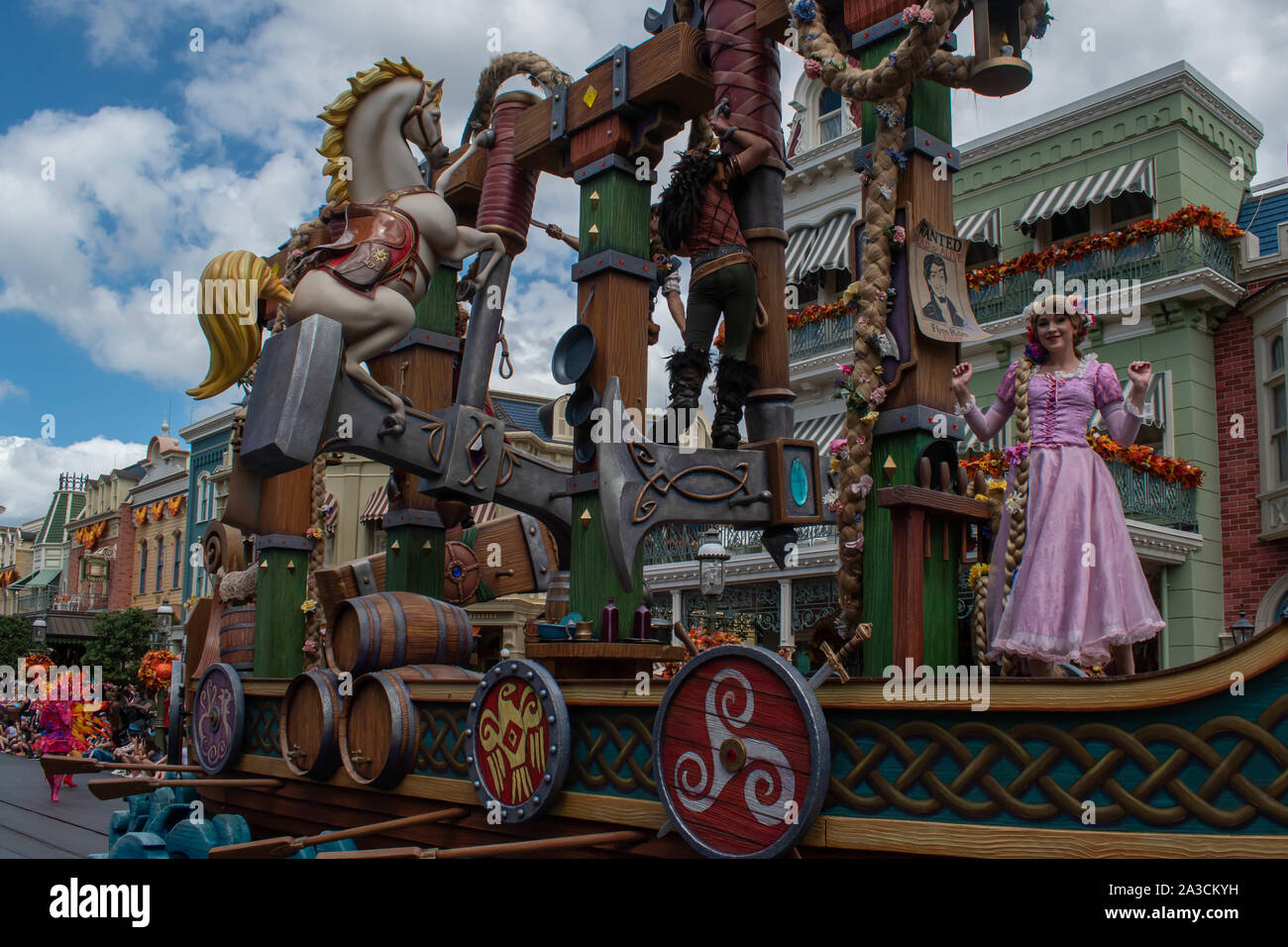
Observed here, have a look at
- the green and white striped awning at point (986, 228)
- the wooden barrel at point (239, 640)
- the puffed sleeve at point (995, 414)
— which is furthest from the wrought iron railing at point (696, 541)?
the puffed sleeve at point (995, 414)

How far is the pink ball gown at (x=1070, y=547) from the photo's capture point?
3.99 meters

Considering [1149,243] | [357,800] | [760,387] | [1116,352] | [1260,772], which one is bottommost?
[357,800]

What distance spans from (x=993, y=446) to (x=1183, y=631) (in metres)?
3.13

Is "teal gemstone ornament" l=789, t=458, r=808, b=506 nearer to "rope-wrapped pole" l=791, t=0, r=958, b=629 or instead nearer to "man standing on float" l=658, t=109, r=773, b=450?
"man standing on float" l=658, t=109, r=773, b=450

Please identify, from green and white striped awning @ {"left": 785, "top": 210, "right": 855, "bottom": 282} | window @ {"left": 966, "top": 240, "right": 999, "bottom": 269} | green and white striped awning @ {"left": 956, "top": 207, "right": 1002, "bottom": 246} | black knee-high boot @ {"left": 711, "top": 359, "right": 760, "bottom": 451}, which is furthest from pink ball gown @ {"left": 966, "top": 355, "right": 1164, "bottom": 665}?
window @ {"left": 966, "top": 240, "right": 999, "bottom": 269}

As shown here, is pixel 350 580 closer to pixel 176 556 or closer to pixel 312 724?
pixel 312 724

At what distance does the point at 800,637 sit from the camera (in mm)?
16969

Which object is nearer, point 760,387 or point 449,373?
point 760,387

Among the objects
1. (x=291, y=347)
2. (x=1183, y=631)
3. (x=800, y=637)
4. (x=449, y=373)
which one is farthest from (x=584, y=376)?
(x=800, y=637)

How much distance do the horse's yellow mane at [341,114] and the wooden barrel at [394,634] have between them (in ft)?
7.83

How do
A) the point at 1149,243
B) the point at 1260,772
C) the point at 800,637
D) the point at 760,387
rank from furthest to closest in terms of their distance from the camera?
the point at 800,637 < the point at 1149,243 < the point at 760,387 < the point at 1260,772
